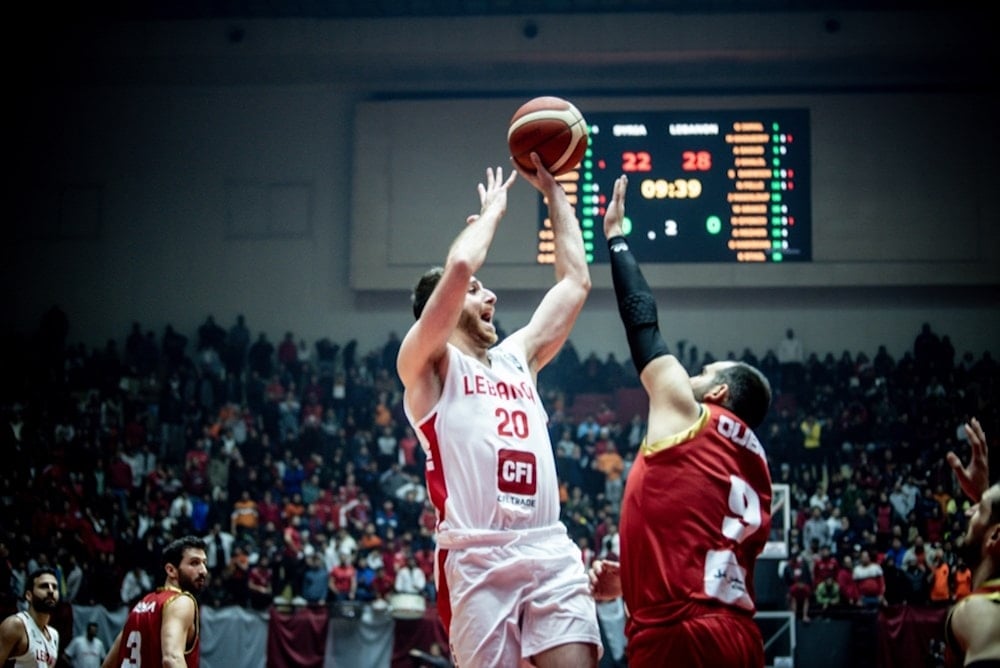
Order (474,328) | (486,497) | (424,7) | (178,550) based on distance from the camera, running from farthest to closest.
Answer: (424,7)
(178,550)
(474,328)
(486,497)

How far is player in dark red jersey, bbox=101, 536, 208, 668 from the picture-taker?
22.0 feet

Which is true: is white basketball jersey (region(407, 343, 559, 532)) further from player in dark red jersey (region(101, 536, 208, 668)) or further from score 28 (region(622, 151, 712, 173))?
score 28 (region(622, 151, 712, 173))

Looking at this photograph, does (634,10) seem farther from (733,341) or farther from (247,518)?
(247,518)

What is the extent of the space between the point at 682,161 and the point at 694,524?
1403 centimetres

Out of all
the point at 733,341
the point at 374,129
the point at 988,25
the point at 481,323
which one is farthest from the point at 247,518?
the point at 988,25

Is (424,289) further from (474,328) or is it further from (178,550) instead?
(178,550)

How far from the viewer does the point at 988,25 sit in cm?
1944

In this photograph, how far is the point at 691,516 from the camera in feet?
12.6

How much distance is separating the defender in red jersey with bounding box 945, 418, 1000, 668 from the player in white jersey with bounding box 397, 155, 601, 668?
1.24 meters

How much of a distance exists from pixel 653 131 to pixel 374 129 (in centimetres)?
511

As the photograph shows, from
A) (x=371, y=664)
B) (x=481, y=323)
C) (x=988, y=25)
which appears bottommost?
(x=371, y=664)

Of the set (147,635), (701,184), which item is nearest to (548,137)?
(147,635)

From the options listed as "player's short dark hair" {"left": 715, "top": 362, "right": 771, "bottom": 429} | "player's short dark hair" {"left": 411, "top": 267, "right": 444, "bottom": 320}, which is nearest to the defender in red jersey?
"player's short dark hair" {"left": 715, "top": 362, "right": 771, "bottom": 429}

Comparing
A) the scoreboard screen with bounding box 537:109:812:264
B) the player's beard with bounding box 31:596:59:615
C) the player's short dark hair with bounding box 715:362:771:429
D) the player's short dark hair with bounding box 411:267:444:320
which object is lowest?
the player's beard with bounding box 31:596:59:615
